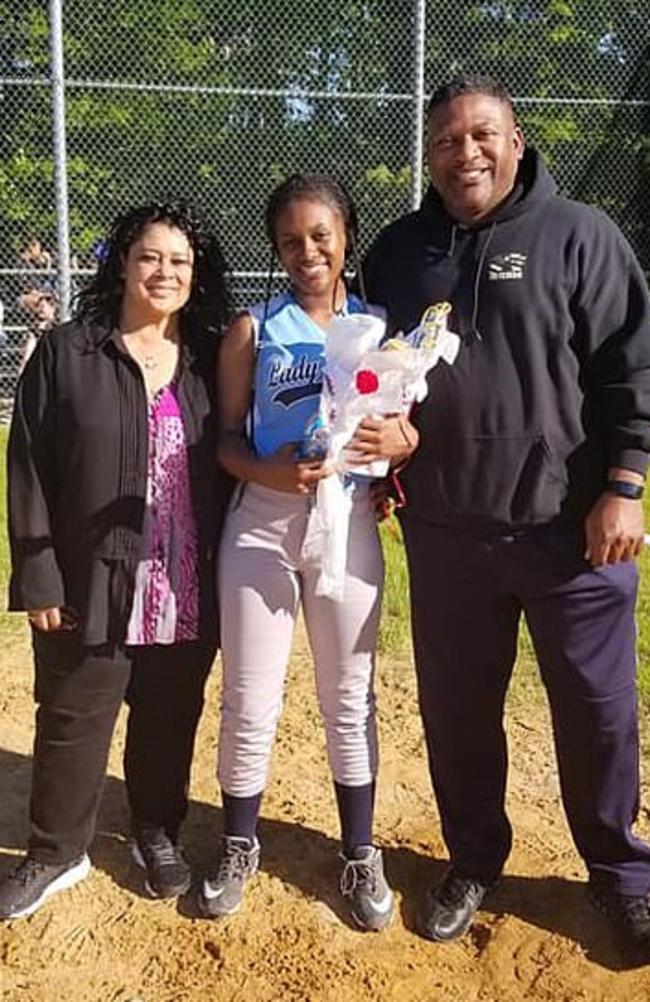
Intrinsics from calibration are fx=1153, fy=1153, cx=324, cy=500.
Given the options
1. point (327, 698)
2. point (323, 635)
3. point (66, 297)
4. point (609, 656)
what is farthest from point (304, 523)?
point (66, 297)

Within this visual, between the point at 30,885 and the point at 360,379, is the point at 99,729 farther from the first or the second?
the point at 360,379

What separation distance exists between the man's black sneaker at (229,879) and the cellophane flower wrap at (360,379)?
Result: 3.17 feet

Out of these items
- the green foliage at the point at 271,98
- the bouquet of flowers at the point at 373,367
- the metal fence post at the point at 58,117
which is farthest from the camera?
the green foliage at the point at 271,98

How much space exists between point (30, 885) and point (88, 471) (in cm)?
122

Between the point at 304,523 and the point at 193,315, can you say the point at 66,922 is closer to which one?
the point at 304,523

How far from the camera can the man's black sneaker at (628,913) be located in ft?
9.97

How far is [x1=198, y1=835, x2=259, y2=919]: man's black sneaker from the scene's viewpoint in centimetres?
322

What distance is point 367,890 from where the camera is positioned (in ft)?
10.6

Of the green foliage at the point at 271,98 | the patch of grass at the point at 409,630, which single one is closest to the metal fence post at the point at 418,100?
the green foliage at the point at 271,98

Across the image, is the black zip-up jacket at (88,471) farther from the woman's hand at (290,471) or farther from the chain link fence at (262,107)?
the chain link fence at (262,107)

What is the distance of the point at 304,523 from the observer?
117 inches

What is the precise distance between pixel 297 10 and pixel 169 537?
11253 mm

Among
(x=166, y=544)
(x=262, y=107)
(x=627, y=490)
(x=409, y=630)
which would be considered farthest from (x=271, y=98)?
(x=627, y=490)

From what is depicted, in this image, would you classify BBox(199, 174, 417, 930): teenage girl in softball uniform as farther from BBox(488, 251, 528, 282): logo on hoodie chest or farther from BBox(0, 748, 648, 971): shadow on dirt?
BBox(488, 251, 528, 282): logo on hoodie chest
